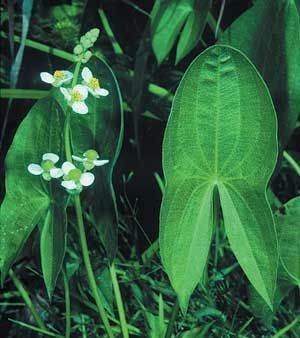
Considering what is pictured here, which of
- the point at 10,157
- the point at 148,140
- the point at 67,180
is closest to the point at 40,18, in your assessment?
the point at 148,140

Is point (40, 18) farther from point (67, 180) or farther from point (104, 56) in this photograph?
point (67, 180)

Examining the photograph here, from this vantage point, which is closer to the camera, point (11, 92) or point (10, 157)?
point (10, 157)

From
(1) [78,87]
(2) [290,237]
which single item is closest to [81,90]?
(1) [78,87]

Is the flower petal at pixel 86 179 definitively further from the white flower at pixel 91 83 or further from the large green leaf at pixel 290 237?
the large green leaf at pixel 290 237

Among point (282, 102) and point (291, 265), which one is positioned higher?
point (282, 102)

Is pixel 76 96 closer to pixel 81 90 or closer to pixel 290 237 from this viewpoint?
pixel 81 90

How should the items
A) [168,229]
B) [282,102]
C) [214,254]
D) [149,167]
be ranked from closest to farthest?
[168,229] → [282,102] → [214,254] → [149,167]
